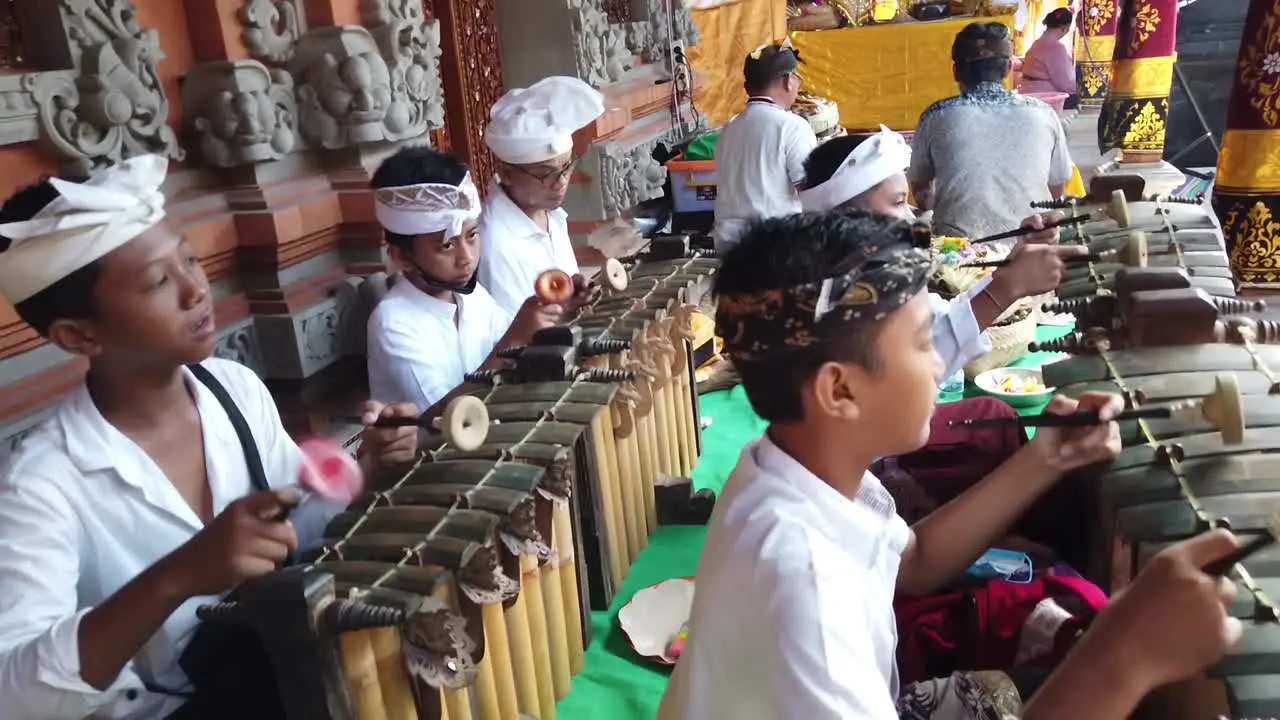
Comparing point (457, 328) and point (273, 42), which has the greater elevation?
point (273, 42)

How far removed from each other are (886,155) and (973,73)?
1.57 m

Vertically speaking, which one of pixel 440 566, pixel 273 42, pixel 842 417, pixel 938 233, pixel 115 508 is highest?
pixel 273 42

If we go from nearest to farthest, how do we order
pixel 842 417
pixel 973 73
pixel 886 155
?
pixel 842 417 → pixel 886 155 → pixel 973 73

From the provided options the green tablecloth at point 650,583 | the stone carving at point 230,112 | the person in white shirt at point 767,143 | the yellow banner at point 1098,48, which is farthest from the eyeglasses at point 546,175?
the yellow banner at point 1098,48

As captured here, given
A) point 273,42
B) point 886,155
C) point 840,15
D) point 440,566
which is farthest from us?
point 840,15

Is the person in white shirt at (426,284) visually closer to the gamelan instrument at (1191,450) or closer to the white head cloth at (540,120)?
the white head cloth at (540,120)

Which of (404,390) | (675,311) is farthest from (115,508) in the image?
(675,311)

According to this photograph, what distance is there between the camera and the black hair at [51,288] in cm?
148

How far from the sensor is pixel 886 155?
9.18 feet

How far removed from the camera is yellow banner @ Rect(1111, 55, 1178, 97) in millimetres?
6668

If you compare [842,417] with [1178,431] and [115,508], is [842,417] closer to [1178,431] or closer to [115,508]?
[1178,431]

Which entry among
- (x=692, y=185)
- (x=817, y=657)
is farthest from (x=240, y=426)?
(x=692, y=185)

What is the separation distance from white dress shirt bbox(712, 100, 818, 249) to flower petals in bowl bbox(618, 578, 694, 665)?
86.8 inches

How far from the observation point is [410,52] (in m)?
3.67
